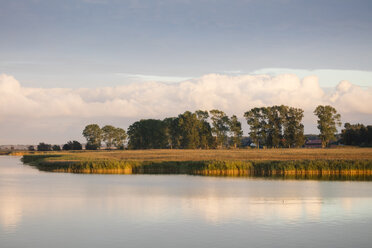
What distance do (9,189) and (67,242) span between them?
74.3ft

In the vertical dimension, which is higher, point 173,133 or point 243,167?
point 173,133

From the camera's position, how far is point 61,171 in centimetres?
6350

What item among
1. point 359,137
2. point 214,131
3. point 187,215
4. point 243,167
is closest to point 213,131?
point 214,131

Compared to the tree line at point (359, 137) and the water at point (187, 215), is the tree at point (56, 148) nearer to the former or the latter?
the tree line at point (359, 137)

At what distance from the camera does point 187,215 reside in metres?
27.1

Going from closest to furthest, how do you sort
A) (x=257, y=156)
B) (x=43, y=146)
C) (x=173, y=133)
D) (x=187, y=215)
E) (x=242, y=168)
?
(x=187, y=215) < (x=242, y=168) < (x=257, y=156) < (x=173, y=133) < (x=43, y=146)

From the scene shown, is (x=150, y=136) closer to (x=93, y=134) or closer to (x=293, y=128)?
(x=93, y=134)

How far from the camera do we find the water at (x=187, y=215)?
2095 centimetres

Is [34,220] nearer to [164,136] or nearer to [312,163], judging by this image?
[312,163]

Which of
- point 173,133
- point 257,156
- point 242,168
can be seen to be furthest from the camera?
point 173,133

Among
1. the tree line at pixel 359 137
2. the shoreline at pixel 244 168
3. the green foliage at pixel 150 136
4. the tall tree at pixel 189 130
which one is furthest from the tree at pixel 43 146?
the shoreline at pixel 244 168

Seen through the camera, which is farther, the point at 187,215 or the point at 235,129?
the point at 235,129

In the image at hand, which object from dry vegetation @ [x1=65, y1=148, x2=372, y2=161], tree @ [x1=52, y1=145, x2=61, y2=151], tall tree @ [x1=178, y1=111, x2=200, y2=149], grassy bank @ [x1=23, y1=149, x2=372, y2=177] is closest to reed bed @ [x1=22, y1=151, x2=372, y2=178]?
grassy bank @ [x1=23, y1=149, x2=372, y2=177]

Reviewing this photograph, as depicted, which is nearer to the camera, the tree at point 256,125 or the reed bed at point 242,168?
the reed bed at point 242,168
